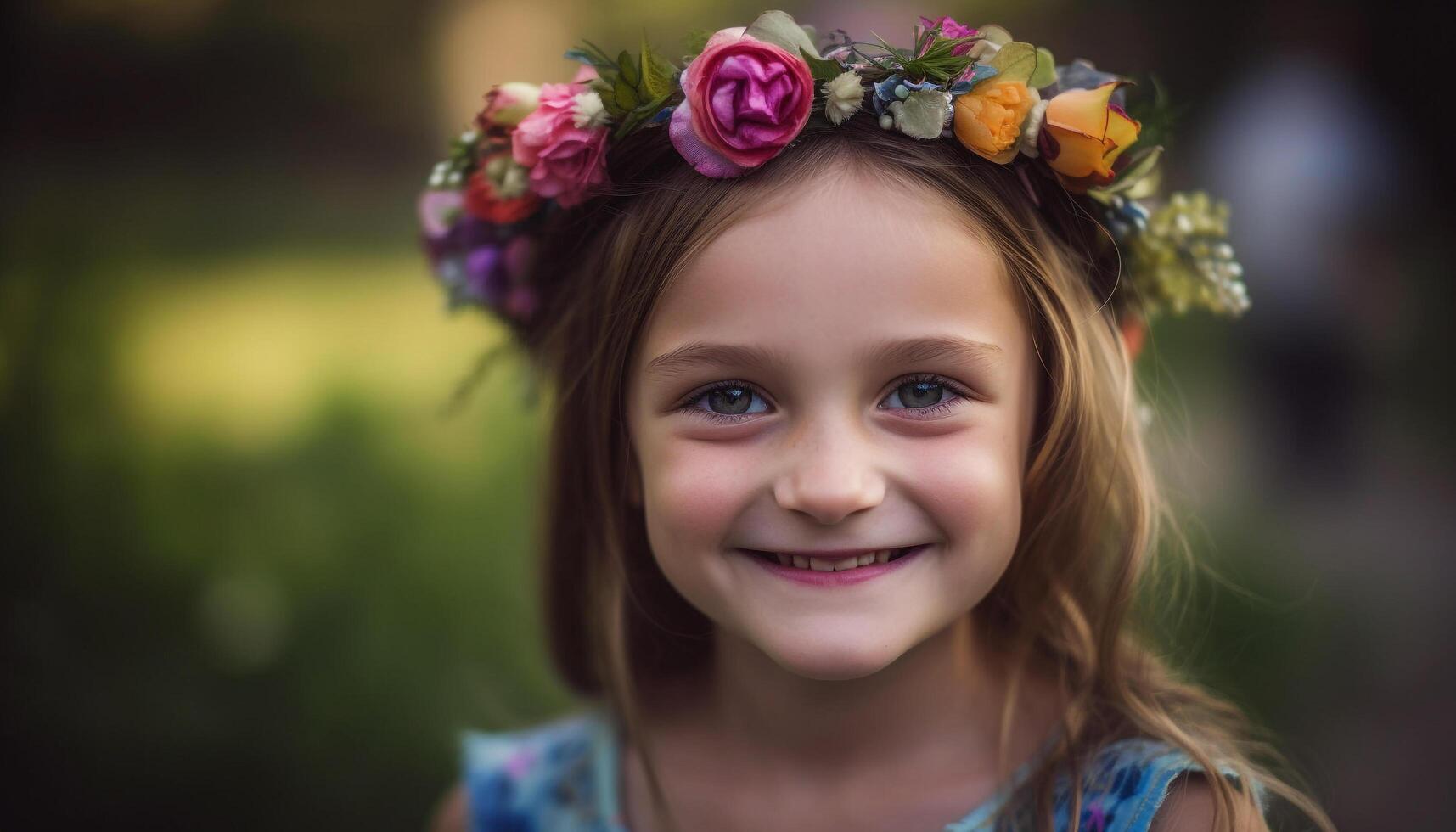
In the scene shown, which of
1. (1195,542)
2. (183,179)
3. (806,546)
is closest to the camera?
(806,546)

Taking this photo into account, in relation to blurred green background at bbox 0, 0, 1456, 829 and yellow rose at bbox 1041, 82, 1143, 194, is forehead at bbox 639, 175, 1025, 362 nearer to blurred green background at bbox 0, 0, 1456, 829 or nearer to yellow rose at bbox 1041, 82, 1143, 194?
yellow rose at bbox 1041, 82, 1143, 194

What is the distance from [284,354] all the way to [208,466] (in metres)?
0.51

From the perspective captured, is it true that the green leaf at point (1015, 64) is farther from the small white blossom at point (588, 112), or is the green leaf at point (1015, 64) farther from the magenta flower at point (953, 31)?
the small white blossom at point (588, 112)

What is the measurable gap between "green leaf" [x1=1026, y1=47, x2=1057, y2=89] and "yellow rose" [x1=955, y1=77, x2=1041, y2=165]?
1.6 inches

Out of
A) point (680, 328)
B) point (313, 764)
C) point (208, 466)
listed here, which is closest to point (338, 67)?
point (208, 466)

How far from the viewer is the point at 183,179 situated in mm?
3707

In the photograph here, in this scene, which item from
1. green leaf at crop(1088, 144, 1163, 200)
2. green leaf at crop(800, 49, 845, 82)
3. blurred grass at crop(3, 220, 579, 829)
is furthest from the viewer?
blurred grass at crop(3, 220, 579, 829)

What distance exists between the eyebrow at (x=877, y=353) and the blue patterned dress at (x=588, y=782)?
0.58 metres

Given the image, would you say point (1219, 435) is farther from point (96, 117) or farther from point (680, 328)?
point (96, 117)

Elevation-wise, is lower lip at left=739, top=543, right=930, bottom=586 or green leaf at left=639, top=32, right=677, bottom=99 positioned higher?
green leaf at left=639, top=32, right=677, bottom=99

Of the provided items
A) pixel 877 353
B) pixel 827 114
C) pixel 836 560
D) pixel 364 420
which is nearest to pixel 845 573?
pixel 836 560

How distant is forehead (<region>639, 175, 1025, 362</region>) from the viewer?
1.33 meters

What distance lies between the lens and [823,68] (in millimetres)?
1424

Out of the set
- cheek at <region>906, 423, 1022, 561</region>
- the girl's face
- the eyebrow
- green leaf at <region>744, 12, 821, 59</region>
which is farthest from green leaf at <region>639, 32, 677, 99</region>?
cheek at <region>906, 423, 1022, 561</region>
